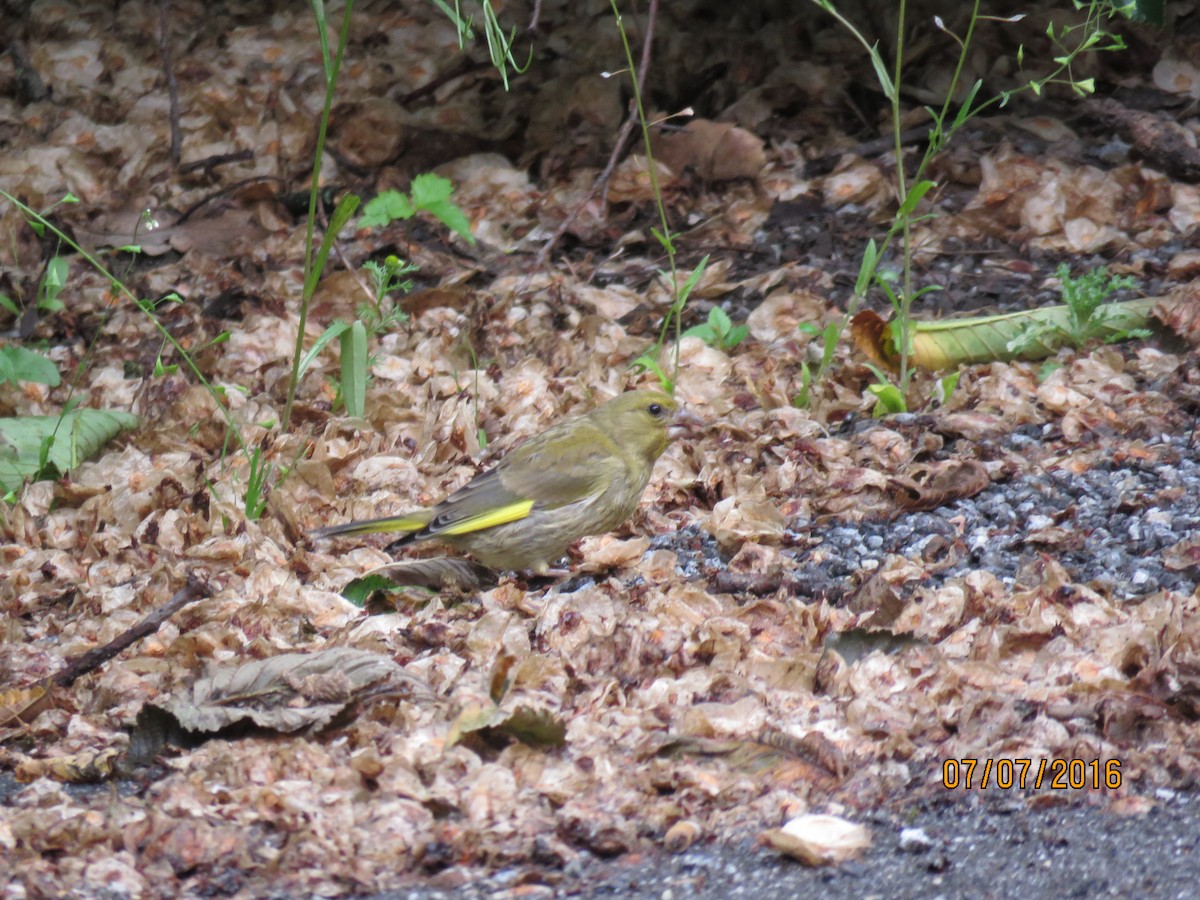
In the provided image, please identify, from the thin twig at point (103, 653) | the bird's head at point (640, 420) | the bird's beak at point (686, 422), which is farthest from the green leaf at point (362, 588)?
the bird's beak at point (686, 422)

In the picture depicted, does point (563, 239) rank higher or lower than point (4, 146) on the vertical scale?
lower

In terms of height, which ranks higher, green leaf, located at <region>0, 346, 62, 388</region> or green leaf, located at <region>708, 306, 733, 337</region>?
green leaf, located at <region>0, 346, 62, 388</region>

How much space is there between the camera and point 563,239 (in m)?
7.73

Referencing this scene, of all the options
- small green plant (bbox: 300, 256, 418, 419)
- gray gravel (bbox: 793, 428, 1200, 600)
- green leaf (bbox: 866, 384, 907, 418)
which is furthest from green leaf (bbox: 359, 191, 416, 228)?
gray gravel (bbox: 793, 428, 1200, 600)

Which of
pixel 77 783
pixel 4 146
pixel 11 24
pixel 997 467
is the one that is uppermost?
pixel 11 24

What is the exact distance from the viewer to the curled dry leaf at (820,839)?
288cm

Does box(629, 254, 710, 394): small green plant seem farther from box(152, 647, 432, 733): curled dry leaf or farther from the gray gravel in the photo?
box(152, 647, 432, 733): curled dry leaf

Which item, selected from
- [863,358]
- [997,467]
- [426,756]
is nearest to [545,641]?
[426,756]

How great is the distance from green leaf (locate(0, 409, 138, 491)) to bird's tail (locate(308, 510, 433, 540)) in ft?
4.39

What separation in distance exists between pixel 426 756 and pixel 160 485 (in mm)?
2573

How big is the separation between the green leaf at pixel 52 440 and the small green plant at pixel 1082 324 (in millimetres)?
3700

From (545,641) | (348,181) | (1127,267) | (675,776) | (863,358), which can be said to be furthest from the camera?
(348,181)

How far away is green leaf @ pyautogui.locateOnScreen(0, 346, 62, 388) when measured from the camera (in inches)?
239

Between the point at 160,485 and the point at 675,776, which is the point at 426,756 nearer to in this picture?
the point at 675,776
